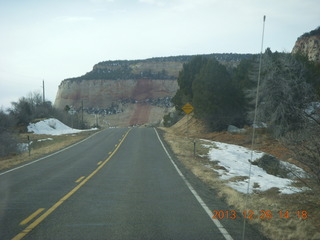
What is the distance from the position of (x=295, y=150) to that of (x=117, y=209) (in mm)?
4126

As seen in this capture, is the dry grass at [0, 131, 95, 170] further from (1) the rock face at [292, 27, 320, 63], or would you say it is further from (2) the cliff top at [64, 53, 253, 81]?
(2) the cliff top at [64, 53, 253, 81]

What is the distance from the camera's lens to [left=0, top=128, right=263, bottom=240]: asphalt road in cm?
570

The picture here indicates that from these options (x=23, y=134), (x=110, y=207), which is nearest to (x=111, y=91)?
(x=23, y=134)

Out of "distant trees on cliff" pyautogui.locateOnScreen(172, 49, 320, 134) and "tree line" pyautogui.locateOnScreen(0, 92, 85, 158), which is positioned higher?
"distant trees on cliff" pyautogui.locateOnScreen(172, 49, 320, 134)

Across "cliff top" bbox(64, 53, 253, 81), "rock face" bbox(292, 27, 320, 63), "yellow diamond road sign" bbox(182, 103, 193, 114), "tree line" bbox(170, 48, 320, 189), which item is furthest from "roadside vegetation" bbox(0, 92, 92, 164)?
"cliff top" bbox(64, 53, 253, 81)

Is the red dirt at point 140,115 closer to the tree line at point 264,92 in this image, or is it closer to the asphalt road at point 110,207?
the tree line at point 264,92

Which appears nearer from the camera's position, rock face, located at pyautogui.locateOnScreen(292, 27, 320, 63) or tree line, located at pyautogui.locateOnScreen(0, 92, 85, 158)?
tree line, located at pyautogui.locateOnScreen(0, 92, 85, 158)

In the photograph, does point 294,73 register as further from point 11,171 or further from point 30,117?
point 30,117
